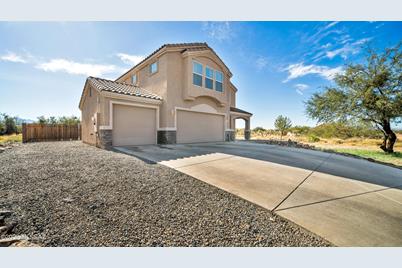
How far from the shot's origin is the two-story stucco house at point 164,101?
8.41 meters

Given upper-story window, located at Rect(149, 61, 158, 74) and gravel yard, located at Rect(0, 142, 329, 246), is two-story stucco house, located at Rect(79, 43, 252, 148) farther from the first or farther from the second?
gravel yard, located at Rect(0, 142, 329, 246)

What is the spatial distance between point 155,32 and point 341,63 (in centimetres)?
1567

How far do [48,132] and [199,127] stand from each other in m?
14.4

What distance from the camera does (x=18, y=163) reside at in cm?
486

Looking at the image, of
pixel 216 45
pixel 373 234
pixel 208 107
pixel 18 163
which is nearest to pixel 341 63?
pixel 216 45

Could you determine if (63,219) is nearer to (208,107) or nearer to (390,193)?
(390,193)

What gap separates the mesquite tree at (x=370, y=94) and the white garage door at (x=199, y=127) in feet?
33.9

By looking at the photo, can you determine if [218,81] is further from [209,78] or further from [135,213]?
[135,213]

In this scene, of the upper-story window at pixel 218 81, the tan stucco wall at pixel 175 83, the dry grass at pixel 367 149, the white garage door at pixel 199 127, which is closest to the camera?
the tan stucco wall at pixel 175 83

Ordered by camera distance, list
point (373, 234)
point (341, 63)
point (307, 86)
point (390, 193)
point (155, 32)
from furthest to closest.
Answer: point (307, 86)
point (341, 63)
point (155, 32)
point (390, 193)
point (373, 234)

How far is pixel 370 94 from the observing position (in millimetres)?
12414

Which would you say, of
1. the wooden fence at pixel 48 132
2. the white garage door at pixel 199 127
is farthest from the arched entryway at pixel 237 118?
the wooden fence at pixel 48 132

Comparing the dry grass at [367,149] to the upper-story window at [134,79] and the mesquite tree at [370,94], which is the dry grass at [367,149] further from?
the upper-story window at [134,79]

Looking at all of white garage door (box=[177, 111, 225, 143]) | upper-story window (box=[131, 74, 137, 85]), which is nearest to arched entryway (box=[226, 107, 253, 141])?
white garage door (box=[177, 111, 225, 143])
